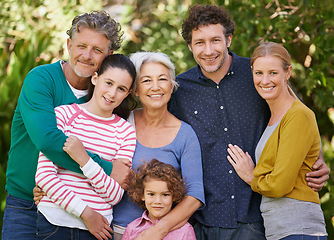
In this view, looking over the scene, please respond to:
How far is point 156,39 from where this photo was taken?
5410 mm

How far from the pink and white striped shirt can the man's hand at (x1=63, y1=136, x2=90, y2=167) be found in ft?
0.12

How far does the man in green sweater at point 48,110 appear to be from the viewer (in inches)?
101

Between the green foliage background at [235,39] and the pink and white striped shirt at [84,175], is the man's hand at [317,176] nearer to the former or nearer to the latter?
the pink and white striped shirt at [84,175]

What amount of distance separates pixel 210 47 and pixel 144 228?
1.24 metres

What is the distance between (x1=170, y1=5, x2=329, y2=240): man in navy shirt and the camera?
288 cm

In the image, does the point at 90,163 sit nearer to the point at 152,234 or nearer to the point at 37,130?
the point at 37,130

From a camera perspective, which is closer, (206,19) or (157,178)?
(157,178)

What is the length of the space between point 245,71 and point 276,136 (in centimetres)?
66

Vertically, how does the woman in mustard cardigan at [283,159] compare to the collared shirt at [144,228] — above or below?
above

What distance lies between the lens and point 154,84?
9.49ft

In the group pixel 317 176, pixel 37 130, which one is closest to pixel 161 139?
pixel 37 130

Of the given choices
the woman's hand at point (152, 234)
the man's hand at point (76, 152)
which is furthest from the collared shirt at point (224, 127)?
the man's hand at point (76, 152)

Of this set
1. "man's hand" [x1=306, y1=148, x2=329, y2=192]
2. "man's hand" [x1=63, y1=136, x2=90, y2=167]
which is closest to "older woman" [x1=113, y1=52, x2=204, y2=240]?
"man's hand" [x1=63, y1=136, x2=90, y2=167]

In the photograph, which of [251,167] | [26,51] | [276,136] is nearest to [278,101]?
[276,136]
